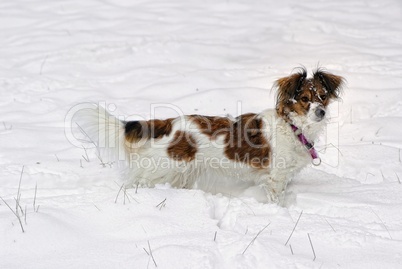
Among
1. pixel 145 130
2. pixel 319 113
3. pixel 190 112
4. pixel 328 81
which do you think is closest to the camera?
pixel 319 113

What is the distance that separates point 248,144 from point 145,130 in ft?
3.02

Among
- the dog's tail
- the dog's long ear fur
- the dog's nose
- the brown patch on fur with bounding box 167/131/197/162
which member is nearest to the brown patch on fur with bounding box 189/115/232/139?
the brown patch on fur with bounding box 167/131/197/162

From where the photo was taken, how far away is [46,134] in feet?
18.1

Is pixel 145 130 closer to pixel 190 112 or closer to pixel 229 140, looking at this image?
pixel 229 140

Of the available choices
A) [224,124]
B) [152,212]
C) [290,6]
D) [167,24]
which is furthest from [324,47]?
[152,212]

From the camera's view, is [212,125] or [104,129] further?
[212,125]

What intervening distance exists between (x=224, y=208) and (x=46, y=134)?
2.58 m

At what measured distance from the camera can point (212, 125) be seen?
4.44 meters

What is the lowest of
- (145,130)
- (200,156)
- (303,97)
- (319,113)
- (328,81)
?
(200,156)

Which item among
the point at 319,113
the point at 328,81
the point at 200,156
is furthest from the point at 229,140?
the point at 328,81

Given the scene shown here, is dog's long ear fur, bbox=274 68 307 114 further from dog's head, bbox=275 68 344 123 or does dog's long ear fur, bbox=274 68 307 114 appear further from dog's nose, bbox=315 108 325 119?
dog's nose, bbox=315 108 325 119

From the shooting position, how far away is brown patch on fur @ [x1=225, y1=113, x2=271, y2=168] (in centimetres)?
445

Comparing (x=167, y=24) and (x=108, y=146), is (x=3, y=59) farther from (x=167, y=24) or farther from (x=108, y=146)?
(x=108, y=146)

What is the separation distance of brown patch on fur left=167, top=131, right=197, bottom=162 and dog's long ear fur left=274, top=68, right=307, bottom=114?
84 cm
